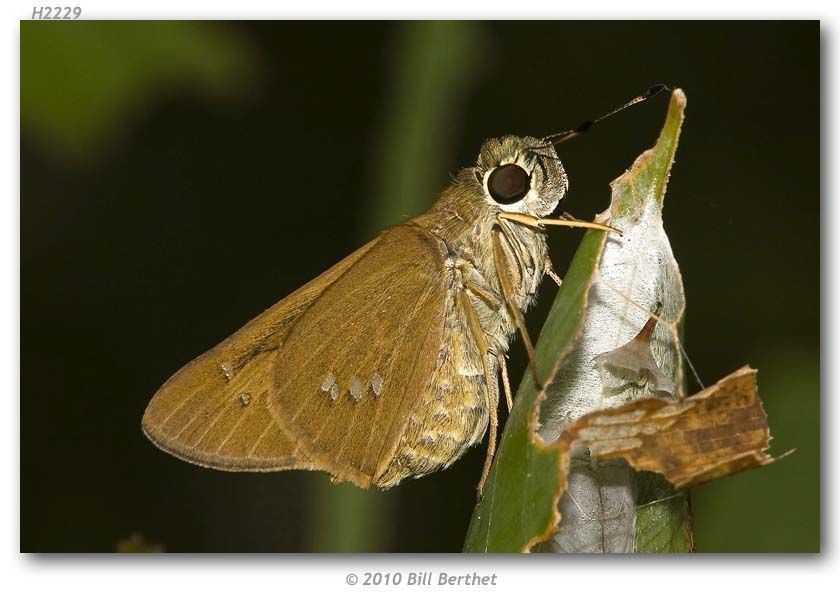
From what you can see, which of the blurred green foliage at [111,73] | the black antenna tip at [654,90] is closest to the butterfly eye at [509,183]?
the black antenna tip at [654,90]

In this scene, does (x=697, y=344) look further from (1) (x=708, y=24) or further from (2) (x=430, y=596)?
(2) (x=430, y=596)

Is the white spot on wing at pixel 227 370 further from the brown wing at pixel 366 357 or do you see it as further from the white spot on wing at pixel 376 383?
the white spot on wing at pixel 376 383

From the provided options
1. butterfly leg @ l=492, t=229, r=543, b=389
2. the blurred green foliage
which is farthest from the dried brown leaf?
the blurred green foliage

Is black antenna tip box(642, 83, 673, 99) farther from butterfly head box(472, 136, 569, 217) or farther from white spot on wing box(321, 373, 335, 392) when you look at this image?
white spot on wing box(321, 373, 335, 392)

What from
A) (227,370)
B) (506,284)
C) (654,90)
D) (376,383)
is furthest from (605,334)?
(227,370)

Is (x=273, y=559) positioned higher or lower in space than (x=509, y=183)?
lower

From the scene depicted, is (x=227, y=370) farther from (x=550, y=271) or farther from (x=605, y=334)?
(x=605, y=334)
